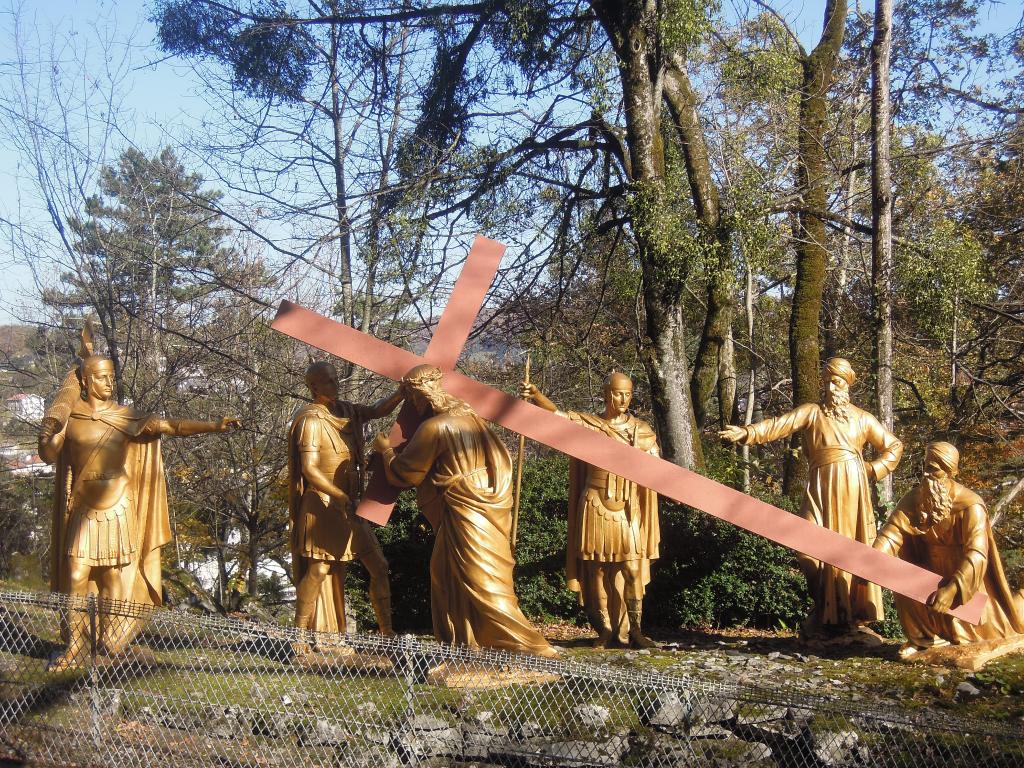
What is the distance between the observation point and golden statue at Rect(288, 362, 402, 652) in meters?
8.09

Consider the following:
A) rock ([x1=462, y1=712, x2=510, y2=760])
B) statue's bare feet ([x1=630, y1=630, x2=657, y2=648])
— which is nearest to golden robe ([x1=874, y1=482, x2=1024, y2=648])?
statue's bare feet ([x1=630, y1=630, x2=657, y2=648])

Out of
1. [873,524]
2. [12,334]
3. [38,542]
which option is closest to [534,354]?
[873,524]

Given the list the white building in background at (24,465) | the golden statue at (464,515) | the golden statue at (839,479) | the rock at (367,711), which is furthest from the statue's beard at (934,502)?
the white building in background at (24,465)

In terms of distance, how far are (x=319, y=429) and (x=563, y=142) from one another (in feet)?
19.9

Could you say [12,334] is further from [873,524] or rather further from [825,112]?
[873,524]

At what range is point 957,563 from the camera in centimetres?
756

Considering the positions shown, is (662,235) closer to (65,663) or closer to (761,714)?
(761,714)

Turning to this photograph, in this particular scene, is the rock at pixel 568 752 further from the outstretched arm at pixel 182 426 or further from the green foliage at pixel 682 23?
the green foliage at pixel 682 23

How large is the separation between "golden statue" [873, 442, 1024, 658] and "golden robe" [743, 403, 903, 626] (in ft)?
1.85

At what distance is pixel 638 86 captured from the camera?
38.0ft

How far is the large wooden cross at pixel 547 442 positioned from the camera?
7.53m

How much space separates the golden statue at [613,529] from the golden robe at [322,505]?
5.39 feet

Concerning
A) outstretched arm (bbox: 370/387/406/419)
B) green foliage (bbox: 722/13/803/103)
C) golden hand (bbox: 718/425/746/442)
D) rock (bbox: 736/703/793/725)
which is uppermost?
green foliage (bbox: 722/13/803/103)

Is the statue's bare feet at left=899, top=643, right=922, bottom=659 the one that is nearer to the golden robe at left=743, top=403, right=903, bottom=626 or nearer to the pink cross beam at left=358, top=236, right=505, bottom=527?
the golden robe at left=743, top=403, right=903, bottom=626
